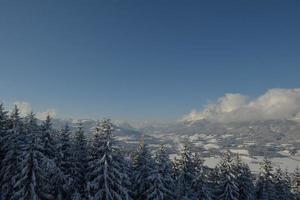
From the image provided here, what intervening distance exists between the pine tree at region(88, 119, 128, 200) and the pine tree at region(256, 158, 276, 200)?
31.3m

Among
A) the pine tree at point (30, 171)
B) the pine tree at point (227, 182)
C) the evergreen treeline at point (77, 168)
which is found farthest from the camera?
the pine tree at point (227, 182)

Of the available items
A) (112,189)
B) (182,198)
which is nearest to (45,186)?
(112,189)

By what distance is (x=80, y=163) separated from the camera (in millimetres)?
42156

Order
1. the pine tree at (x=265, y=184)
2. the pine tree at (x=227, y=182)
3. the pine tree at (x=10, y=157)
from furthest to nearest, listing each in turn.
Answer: the pine tree at (x=265, y=184), the pine tree at (x=227, y=182), the pine tree at (x=10, y=157)

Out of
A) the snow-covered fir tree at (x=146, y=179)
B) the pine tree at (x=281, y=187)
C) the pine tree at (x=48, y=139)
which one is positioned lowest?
the pine tree at (x=281, y=187)

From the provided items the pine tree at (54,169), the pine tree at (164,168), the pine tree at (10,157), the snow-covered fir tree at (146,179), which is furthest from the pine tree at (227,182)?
the pine tree at (10,157)

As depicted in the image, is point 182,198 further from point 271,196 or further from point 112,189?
point 271,196

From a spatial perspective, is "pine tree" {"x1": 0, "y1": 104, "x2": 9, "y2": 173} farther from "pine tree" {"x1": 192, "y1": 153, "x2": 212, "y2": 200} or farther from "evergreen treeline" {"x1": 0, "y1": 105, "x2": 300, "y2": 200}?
"pine tree" {"x1": 192, "y1": 153, "x2": 212, "y2": 200}

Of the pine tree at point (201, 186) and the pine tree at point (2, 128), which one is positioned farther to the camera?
the pine tree at point (201, 186)

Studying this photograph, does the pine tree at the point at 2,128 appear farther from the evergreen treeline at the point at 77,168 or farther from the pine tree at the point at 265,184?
the pine tree at the point at 265,184

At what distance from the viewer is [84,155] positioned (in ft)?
141

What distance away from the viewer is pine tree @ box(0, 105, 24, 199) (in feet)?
127

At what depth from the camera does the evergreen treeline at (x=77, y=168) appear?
36.8 meters

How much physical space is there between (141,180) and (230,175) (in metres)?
15.2
